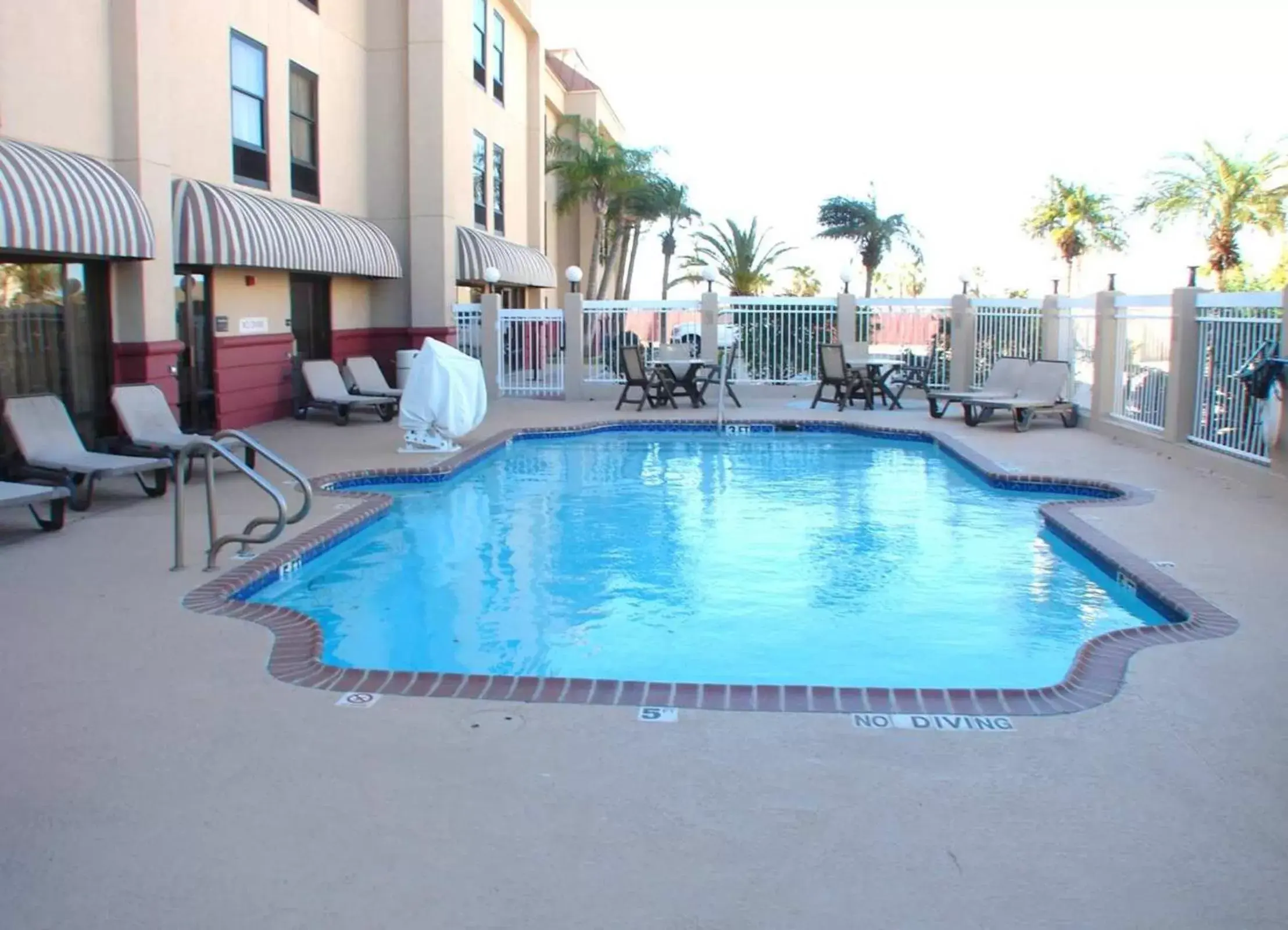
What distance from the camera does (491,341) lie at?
2114 cm

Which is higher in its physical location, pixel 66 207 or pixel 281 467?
pixel 66 207

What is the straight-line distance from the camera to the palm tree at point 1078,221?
50.6m

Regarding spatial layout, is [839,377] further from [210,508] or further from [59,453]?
[210,508]

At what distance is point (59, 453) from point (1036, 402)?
12093 mm

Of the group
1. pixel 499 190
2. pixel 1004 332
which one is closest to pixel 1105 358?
pixel 1004 332

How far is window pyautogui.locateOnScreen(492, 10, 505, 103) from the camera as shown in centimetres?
2475

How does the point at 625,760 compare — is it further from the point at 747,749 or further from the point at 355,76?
the point at 355,76

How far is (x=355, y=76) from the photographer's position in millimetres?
19672

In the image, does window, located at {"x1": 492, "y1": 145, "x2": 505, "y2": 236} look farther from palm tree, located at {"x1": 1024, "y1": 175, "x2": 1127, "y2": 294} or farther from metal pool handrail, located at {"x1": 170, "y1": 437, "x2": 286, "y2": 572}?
palm tree, located at {"x1": 1024, "y1": 175, "x2": 1127, "y2": 294}

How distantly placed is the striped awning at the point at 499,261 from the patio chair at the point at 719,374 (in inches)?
184

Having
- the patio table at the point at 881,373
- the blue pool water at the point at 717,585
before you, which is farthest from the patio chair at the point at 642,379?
the blue pool water at the point at 717,585

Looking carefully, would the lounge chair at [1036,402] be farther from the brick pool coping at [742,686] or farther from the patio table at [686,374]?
the brick pool coping at [742,686]

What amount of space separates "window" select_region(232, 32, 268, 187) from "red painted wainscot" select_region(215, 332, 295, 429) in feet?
7.29

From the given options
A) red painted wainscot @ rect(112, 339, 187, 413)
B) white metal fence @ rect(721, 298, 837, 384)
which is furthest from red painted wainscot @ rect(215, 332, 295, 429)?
white metal fence @ rect(721, 298, 837, 384)
